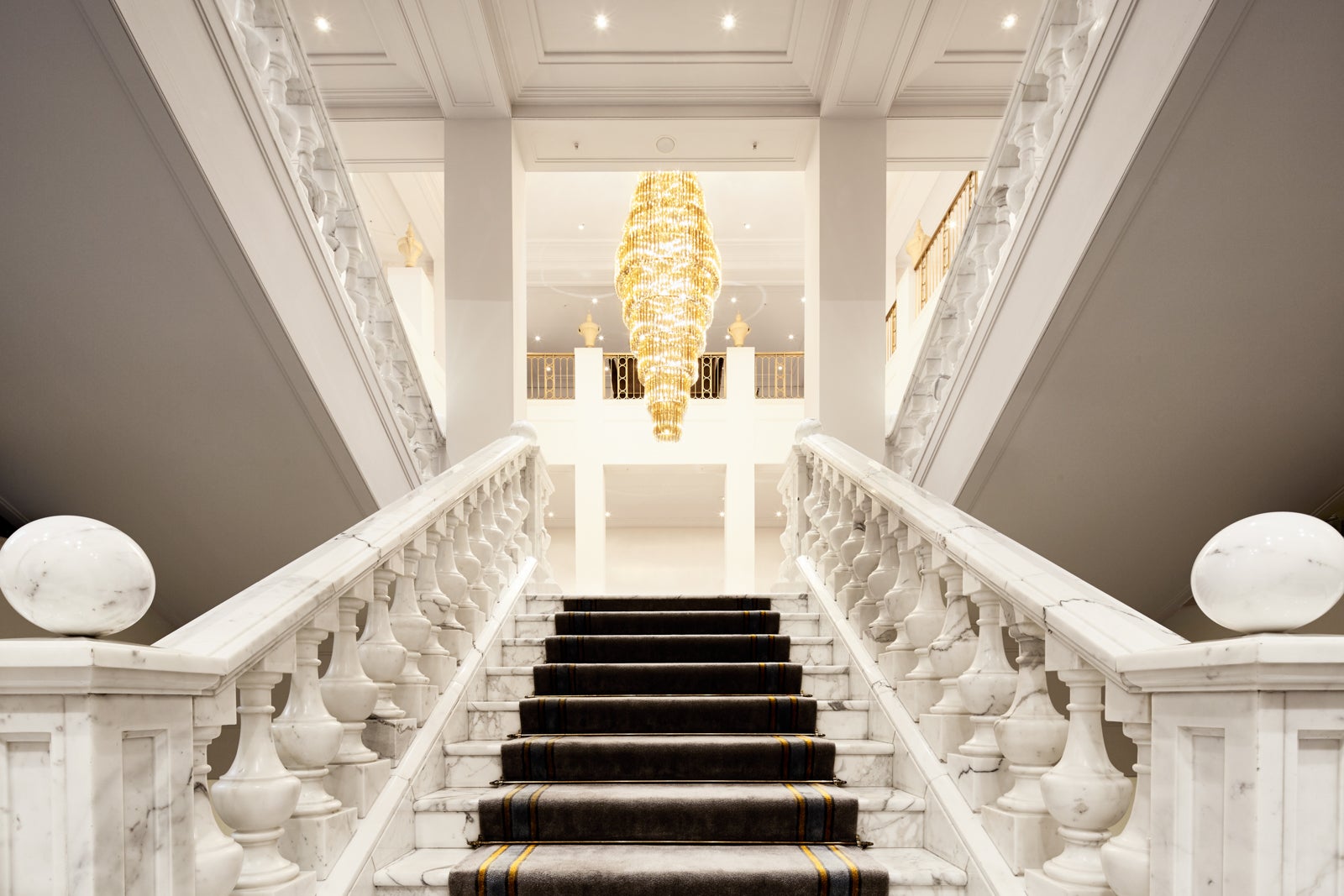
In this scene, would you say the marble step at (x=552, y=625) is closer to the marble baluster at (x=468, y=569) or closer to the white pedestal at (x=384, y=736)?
the marble baluster at (x=468, y=569)

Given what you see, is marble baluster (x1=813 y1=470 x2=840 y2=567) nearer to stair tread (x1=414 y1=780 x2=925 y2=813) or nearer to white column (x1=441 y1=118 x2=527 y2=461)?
stair tread (x1=414 y1=780 x2=925 y2=813)

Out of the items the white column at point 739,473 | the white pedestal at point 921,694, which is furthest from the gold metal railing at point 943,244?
the white pedestal at point 921,694

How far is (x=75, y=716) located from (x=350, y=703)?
948mm

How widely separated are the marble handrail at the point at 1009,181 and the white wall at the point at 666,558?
10363mm

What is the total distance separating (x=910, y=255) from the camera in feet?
36.4

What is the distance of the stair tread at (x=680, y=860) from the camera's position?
6.90 feet

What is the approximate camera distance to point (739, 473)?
12445mm

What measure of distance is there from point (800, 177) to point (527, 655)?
29.1 ft

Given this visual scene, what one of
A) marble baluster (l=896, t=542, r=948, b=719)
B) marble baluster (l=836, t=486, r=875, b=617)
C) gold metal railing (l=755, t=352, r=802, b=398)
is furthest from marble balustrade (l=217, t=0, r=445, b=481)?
gold metal railing (l=755, t=352, r=802, b=398)

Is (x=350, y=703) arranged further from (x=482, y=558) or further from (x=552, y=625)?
(x=552, y=625)

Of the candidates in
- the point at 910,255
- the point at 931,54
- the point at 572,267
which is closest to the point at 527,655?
the point at 931,54

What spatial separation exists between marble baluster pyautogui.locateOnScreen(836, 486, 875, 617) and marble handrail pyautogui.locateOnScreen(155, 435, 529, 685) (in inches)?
59.8

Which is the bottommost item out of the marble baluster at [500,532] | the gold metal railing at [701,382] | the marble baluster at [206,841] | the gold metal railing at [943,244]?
the marble baluster at [206,841]

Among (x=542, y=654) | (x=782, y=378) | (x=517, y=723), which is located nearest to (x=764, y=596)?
(x=542, y=654)
